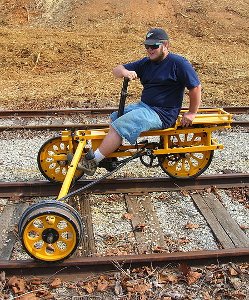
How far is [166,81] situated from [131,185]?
156 centimetres

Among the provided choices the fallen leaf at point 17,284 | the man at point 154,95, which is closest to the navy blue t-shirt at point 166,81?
the man at point 154,95

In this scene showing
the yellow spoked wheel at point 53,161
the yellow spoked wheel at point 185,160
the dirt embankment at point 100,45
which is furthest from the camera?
the dirt embankment at point 100,45

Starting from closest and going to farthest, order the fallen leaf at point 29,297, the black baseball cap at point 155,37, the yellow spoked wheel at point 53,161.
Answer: the fallen leaf at point 29,297 → the black baseball cap at point 155,37 → the yellow spoked wheel at point 53,161

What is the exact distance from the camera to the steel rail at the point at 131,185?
6.16 meters

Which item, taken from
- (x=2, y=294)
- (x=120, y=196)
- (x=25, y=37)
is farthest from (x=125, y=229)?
(x=25, y=37)

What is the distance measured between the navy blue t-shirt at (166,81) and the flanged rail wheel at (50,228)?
1.85 meters

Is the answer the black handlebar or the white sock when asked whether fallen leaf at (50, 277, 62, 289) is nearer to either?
the white sock

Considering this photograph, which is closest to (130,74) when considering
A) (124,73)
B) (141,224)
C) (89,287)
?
(124,73)

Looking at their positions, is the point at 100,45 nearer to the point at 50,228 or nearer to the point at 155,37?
the point at 155,37

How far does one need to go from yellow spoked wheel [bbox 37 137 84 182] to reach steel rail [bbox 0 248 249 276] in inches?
70.3

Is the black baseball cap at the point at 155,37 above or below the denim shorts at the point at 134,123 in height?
above

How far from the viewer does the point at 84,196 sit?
6.06 metres

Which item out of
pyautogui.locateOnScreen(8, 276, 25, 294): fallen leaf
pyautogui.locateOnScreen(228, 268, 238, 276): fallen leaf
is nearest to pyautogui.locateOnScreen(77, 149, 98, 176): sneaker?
pyautogui.locateOnScreen(8, 276, 25, 294): fallen leaf

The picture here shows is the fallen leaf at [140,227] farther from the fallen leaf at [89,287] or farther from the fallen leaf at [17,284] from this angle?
the fallen leaf at [17,284]
